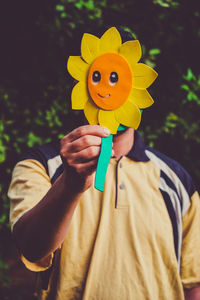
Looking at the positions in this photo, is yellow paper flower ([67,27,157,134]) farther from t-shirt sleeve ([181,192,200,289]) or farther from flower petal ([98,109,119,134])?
t-shirt sleeve ([181,192,200,289])

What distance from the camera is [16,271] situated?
2811 mm

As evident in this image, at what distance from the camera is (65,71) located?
1.94m

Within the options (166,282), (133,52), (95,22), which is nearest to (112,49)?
(133,52)

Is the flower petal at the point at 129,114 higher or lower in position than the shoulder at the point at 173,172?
higher

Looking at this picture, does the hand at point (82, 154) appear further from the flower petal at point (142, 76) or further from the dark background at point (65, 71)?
the dark background at point (65, 71)

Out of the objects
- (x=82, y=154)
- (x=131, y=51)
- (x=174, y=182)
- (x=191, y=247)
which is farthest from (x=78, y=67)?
(x=191, y=247)

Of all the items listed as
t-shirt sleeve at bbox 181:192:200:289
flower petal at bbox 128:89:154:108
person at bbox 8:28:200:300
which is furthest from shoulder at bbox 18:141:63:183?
t-shirt sleeve at bbox 181:192:200:289

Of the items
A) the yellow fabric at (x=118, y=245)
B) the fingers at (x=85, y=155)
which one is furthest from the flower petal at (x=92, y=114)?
the yellow fabric at (x=118, y=245)

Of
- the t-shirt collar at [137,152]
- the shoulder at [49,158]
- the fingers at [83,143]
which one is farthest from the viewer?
the t-shirt collar at [137,152]

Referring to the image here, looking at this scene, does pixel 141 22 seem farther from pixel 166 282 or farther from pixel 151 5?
pixel 166 282

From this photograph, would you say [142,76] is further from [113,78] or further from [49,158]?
[49,158]

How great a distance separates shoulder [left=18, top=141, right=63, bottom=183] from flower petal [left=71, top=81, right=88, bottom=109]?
0.35 meters

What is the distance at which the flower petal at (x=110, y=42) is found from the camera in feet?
2.60

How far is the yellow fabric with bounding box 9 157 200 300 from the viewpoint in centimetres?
92
